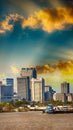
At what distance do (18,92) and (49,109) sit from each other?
3854 inches

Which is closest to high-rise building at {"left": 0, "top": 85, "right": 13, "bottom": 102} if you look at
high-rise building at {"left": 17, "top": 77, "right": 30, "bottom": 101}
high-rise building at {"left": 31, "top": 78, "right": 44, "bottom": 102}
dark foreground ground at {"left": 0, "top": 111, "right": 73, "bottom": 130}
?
high-rise building at {"left": 17, "top": 77, "right": 30, "bottom": 101}

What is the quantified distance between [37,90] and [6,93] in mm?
14390

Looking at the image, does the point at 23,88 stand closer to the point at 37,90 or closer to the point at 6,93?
the point at 37,90

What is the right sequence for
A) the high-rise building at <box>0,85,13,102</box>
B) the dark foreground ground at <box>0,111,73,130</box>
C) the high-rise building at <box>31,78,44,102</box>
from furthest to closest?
the high-rise building at <box>0,85,13,102</box>, the high-rise building at <box>31,78,44,102</box>, the dark foreground ground at <box>0,111,73,130</box>

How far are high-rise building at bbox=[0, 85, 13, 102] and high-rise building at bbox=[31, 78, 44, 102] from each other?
9.50 meters

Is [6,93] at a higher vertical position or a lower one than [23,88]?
lower

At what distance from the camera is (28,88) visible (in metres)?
167

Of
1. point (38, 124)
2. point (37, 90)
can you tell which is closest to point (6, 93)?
point (37, 90)

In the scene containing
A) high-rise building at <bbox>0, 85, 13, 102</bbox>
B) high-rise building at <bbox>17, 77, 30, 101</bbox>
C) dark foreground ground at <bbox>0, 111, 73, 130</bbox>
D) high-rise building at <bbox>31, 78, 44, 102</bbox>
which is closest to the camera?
dark foreground ground at <bbox>0, 111, 73, 130</bbox>

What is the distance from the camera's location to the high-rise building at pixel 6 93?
540 ft

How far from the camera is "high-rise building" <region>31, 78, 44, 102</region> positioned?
160 metres

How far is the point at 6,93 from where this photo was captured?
169375 mm

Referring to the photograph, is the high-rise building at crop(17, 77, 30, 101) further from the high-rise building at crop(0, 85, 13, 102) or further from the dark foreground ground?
the dark foreground ground

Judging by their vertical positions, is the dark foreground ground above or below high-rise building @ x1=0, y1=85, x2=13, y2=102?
below
